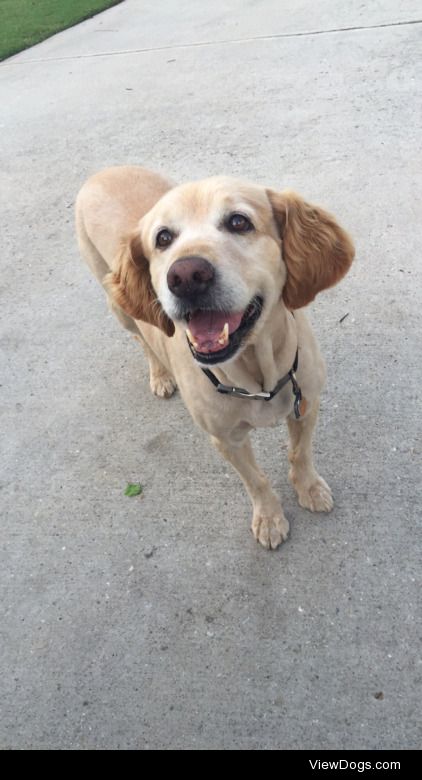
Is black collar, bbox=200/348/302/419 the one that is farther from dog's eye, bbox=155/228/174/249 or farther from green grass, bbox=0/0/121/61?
green grass, bbox=0/0/121/61

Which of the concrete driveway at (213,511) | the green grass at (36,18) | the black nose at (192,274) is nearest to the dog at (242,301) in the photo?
the black nose at (192,274)

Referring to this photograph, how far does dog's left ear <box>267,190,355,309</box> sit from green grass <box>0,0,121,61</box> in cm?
902

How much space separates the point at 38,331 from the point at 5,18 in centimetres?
994

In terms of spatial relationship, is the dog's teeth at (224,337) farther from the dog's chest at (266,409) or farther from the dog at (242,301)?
the dog's chest at (266,409)

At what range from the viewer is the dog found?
5.43 ft

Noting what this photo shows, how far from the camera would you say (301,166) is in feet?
14.4

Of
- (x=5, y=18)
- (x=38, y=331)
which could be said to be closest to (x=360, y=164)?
(x=38, y=331)

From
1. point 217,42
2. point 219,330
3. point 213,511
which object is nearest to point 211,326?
point 219,330

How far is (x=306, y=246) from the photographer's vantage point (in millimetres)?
1804

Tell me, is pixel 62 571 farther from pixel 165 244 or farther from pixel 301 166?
pixel 301 166

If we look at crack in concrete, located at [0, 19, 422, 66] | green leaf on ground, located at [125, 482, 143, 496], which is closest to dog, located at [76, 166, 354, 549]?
green leaf on ground, located at [125, 482, 143, 496]

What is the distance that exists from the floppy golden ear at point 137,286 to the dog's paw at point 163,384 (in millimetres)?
1015

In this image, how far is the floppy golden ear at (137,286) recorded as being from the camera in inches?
78.5
